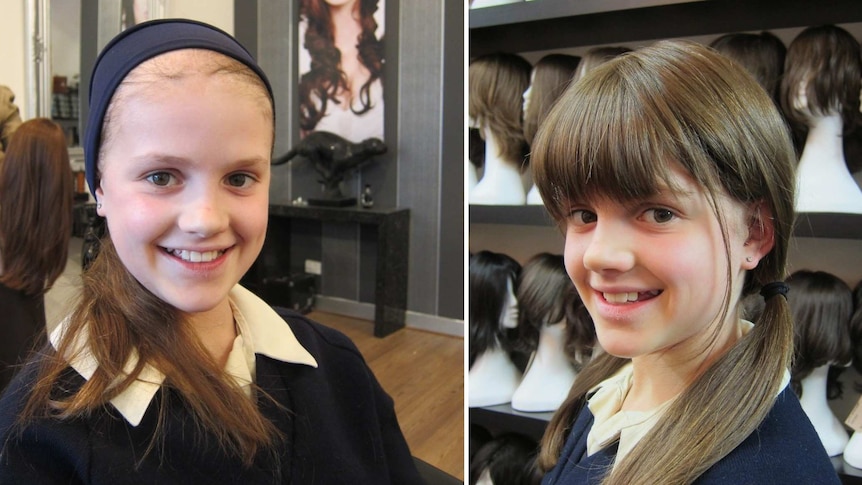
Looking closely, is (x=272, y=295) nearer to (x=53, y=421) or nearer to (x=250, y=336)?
(x=250, y=336)

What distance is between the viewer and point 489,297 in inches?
45.4

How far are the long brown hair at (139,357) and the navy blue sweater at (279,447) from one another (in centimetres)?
2

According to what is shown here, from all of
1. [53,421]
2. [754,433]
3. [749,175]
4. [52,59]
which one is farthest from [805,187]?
[52,59]

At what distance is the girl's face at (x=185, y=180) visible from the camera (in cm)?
61

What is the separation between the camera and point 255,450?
761mm

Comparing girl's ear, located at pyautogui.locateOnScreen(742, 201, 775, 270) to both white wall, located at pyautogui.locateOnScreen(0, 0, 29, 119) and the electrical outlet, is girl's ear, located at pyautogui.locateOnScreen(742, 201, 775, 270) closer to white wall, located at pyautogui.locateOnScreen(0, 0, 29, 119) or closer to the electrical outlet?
the electrical outlet

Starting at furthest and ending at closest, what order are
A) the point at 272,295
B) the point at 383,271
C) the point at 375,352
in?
the point at 383,271 → the point at 375,352 → the point at 272,295

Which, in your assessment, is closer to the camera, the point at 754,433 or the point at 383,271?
the point at 754,433

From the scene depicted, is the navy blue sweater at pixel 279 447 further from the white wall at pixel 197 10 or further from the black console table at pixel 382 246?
the white wall at pixel 197 10

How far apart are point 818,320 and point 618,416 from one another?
32cm

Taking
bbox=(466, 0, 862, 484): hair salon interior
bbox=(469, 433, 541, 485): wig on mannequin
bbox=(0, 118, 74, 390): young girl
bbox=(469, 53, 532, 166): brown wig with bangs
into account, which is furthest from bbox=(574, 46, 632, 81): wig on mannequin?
bbox=(0, 118, 74, 390): young girl

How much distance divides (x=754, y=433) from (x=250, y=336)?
68 centimetres

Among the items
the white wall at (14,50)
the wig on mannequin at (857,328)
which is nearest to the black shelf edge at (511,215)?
the wig on mannequin at (857,328)

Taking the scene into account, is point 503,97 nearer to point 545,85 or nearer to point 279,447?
point 545,85
